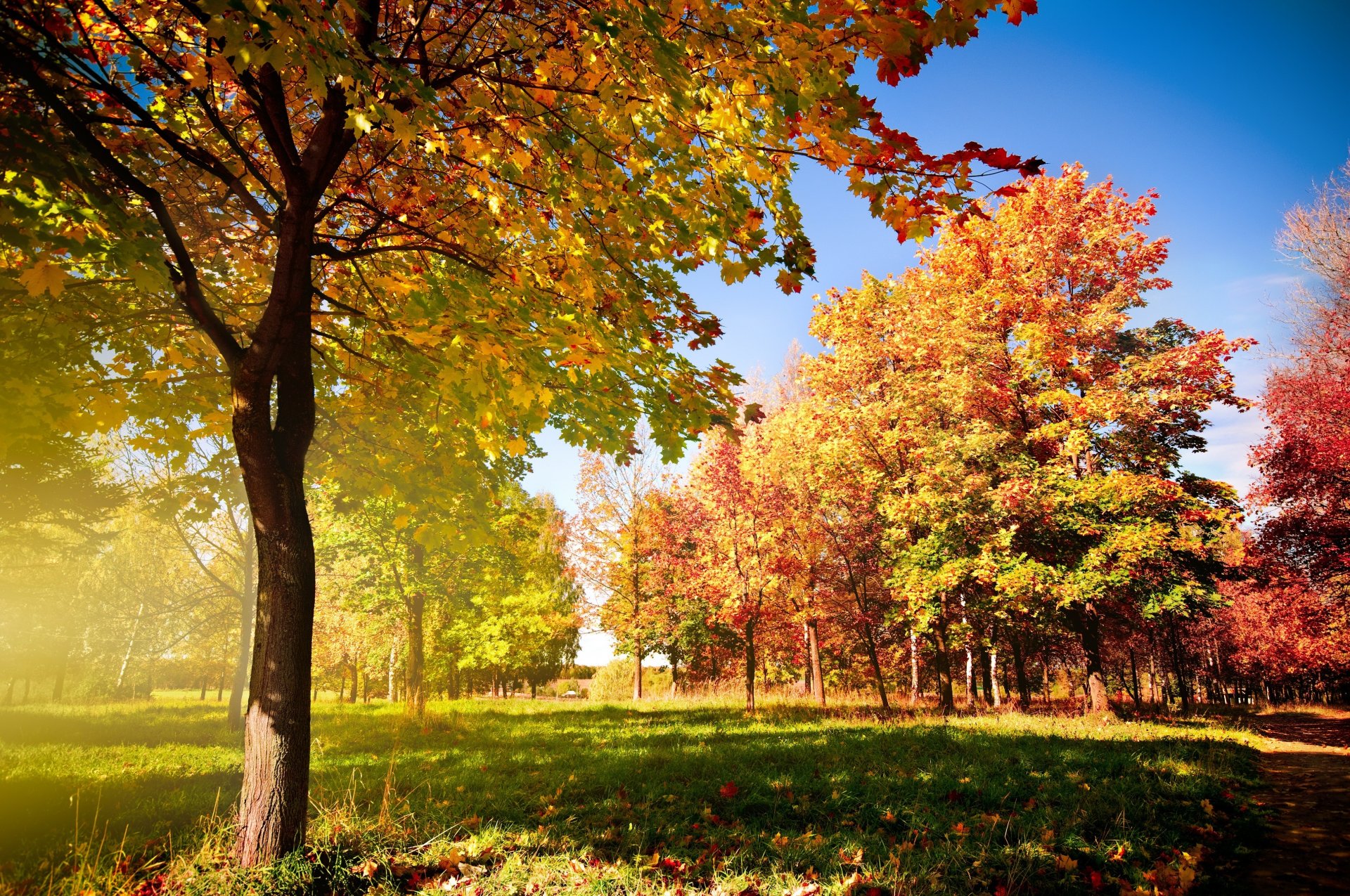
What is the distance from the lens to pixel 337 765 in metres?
8.21

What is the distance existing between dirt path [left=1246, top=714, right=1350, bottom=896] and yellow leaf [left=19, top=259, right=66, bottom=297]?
8.90 meters

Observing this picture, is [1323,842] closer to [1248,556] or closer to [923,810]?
[923,810]

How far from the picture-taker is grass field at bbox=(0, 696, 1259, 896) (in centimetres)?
380

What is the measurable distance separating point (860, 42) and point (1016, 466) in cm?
1259

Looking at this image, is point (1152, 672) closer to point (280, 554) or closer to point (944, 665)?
point (944, 665)

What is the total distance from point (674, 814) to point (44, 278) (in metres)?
6.33

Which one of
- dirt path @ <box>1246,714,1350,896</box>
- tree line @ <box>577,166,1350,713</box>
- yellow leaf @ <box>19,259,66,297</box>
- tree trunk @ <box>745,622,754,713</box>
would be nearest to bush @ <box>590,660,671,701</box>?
tree line @ <box>577,166,1350,713</box>

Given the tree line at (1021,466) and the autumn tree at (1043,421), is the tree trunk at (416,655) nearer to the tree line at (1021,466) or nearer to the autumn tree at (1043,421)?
the tree line at (1021,466)

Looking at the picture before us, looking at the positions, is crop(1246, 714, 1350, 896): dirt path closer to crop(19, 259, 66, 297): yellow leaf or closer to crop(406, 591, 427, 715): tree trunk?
crop(19, 259, 66, 297): yellow leaf

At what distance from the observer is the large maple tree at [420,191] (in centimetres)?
318

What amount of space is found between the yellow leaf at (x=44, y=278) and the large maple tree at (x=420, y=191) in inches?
0.8

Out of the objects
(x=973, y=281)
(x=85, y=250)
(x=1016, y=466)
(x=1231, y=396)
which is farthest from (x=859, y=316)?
(x=85, y=250)

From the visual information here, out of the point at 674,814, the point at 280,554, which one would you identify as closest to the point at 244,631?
the point at 280,554

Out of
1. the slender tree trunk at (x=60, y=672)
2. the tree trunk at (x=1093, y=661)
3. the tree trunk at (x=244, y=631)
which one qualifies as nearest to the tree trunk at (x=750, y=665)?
the tree trunk at (x=1093, y=661)
